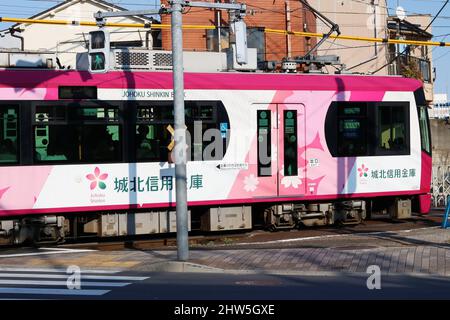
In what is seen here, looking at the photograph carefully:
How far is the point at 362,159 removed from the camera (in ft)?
65.4

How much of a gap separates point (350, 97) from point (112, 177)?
6.51m

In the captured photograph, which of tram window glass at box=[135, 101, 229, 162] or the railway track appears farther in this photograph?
tram window glass at box=[135, 101, 229, 162]

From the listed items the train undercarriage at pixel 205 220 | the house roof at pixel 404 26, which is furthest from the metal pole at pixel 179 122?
the house roof at pixel 404 26

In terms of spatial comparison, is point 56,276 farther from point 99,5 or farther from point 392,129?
point 99,5

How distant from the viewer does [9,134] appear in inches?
654

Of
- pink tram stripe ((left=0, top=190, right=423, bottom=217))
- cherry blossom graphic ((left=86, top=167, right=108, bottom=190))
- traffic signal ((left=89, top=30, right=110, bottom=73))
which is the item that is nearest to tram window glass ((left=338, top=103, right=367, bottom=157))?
pink tram stripe ((left=0, top=190, right=423, bottom=217))

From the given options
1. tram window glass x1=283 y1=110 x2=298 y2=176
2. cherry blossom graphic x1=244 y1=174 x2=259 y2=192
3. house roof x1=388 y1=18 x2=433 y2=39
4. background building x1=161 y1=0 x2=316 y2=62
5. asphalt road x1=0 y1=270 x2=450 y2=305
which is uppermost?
house roof x1=388 y1=18 x2=433 y2=39

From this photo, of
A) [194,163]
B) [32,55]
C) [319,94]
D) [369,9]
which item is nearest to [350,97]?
[319,94]

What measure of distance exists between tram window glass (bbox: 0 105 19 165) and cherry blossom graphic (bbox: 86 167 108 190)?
5.43 feet

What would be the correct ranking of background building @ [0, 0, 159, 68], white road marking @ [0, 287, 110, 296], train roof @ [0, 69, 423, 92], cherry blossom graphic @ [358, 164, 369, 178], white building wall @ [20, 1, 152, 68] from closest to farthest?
1. white road marking @ [0, 287, 110, 296]
2. train roof @ [0, 69, 423, 92]
3. cherry blossom graphic @ [358, 164, 369, 178]
4. background building @ [0, 0, 159, 68]
5. white building wall @ [20, 1, 152, 68]

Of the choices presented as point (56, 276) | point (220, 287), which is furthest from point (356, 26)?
point (220, 287)

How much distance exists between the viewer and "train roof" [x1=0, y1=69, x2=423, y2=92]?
55.3 feet

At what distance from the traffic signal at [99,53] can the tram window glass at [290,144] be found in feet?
17.8

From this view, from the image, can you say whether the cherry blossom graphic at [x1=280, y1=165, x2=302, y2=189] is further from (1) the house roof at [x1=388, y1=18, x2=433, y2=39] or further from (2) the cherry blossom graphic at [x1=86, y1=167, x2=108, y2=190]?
(1) the house roof at [x1=388, y1=18, x2=433, y2=39]
